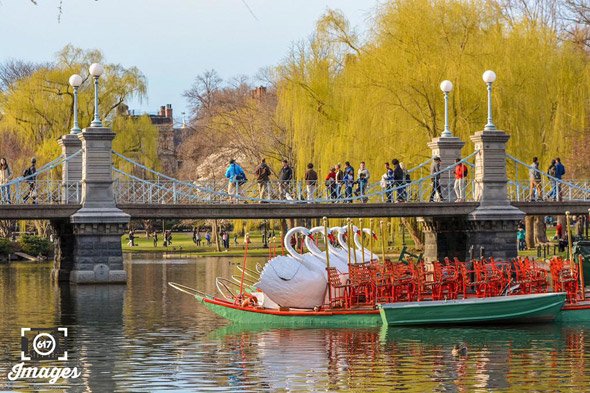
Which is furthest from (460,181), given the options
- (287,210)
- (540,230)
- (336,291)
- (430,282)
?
(540,230)

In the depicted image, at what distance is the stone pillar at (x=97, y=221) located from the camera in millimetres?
46188

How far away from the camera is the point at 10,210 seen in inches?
1805

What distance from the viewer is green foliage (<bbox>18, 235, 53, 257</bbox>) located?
237 ft

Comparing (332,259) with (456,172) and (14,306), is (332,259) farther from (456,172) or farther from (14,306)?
(456,172)

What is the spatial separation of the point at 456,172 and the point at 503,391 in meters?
26.9

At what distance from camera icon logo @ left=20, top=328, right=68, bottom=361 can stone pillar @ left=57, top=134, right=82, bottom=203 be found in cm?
1393

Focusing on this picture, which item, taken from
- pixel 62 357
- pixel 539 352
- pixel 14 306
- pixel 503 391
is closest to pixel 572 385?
pixel 503 391

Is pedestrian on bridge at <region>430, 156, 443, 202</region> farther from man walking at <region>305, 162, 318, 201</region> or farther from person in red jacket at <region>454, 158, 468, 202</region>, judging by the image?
man walking at <region>305, 162, 318, 201</region>

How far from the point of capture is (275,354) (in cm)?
2864

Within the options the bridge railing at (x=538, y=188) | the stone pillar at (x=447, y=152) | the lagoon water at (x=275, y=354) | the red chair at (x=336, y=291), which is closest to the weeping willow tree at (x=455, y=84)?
the bridge railing at (x=538, y=188)

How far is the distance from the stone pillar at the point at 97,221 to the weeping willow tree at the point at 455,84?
12528 mm

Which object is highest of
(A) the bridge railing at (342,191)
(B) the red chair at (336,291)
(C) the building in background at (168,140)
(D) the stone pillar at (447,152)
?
(C) the building in background at (168,140)

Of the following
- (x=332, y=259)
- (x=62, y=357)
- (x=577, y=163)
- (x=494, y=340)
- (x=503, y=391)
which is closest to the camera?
(x=503, y=391)

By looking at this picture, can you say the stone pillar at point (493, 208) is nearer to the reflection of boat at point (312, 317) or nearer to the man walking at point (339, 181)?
the man walking at point (339, 181)
